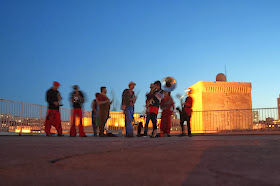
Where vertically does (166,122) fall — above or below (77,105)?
below

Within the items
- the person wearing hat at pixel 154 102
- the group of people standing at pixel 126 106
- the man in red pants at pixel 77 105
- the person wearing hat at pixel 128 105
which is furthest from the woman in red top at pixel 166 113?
the man in red pants at pixel 77 105

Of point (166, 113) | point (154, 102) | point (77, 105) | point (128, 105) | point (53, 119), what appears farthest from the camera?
point (166, 113)

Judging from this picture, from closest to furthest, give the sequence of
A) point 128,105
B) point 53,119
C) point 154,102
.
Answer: point 154,102 < point 128,105 < point 53,119

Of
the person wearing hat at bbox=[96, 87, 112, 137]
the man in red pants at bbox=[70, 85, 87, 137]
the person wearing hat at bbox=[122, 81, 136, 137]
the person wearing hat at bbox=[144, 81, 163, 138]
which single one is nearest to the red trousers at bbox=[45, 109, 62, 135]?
the man in red pants at bbox=[70, 85, 87, 137]

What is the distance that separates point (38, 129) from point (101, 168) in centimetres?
1129

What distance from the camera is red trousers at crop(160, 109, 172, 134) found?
347 inches

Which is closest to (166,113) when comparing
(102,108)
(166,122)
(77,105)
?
(166,122)

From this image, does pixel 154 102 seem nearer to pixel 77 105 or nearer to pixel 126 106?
pixel 126 106

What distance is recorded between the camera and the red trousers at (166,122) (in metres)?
8.82

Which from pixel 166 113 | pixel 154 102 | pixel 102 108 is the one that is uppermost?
pixel 154 102

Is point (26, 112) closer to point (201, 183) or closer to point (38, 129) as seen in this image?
point (38, 129)

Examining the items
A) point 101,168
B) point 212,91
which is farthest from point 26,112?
point 212,91

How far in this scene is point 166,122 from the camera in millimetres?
8898

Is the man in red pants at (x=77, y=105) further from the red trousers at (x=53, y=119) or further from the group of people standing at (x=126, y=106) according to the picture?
the red trousers at (x=53, y=119)
